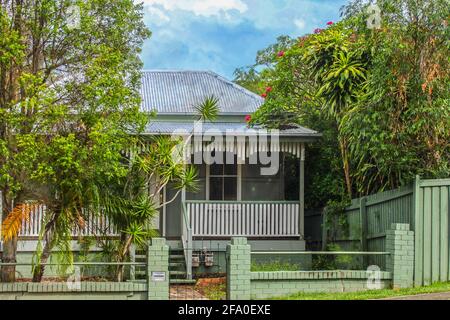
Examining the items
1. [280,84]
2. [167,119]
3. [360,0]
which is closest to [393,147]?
[360,0]

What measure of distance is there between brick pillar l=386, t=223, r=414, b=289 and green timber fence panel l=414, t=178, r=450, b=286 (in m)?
0.10

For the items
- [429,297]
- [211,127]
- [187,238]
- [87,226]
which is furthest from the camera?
[211,127]

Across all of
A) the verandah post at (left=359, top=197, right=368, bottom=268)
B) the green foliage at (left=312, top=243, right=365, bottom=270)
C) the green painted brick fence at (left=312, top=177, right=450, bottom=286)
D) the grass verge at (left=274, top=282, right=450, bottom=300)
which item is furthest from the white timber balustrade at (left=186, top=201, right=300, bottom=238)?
the grass verge at (left=274, top=282, right=450, bottom=300)

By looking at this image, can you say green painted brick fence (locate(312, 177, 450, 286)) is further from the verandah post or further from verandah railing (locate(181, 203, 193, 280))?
verandah railing (locate(181, 203, 193, 280))

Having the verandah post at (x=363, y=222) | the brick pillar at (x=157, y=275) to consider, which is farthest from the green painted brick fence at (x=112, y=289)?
the verandah post at (x=363, y=222)

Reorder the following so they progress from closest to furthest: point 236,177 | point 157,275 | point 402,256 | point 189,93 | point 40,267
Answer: point 157,275 → point 402,256 → point 40,267 → point 236,177 → point 189,93

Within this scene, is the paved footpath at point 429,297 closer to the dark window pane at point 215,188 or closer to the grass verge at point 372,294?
the grass verge at point 372,294

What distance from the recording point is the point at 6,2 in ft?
42.2

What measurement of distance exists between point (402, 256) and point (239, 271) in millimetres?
2937

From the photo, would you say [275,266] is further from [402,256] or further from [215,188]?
[215,188]

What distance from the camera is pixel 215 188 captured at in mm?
19859

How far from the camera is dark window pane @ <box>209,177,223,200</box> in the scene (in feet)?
65.1

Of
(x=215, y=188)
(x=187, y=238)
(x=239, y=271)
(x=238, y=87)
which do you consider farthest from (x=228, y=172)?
(x=239, y=271)

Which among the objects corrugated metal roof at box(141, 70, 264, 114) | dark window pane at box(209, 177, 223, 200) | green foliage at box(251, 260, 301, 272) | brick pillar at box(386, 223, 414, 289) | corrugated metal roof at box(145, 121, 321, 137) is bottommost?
green foliage at box(251, 260, 301, 272)
